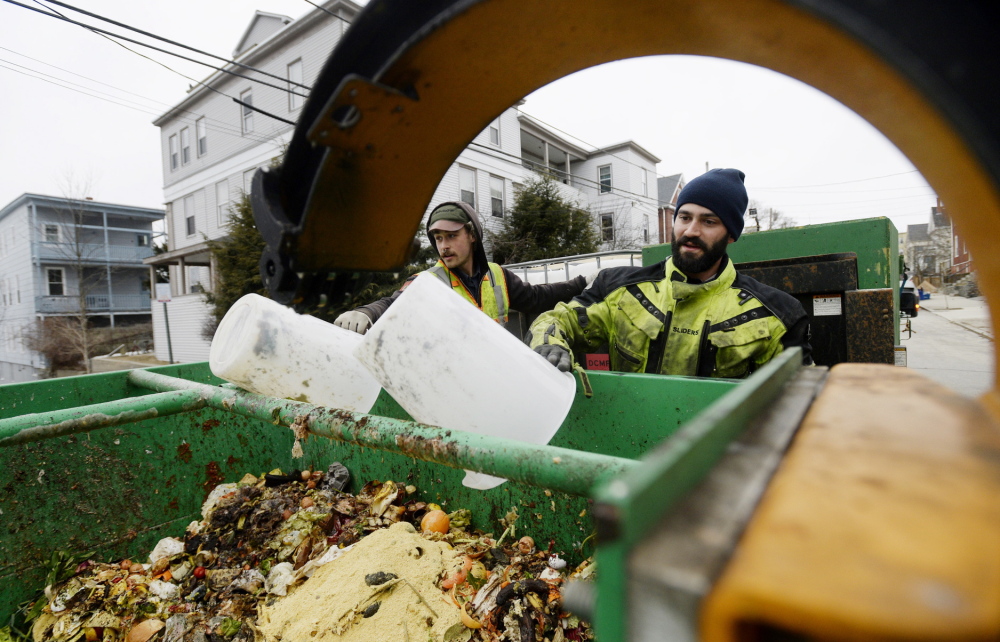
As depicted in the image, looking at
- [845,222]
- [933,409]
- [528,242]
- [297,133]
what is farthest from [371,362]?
[528,242]

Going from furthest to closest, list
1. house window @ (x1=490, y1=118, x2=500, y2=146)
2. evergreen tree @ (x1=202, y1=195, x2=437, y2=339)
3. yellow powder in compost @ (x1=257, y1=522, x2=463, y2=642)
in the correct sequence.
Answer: house window @ (x1=490, y1=118, x2=500, y2=146) < evergreen tree @ (x1=202, y1=195, x2=437, y2=339) < yellow powder in compost @ (x1=257, y1=522, x2=463, y2=642)

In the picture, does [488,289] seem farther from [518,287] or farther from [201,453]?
[201,453]

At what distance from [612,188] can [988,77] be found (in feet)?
93.8

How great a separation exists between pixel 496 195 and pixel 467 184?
200 cm

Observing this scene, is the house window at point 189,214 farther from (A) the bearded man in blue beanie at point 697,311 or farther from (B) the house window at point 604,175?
(A) the bearded man in blue beanie at point 697,311

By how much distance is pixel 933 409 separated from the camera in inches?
25.9

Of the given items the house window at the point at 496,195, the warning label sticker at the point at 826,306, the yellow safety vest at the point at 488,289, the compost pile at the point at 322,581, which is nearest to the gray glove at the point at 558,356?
the compost pile at the point at 322,581

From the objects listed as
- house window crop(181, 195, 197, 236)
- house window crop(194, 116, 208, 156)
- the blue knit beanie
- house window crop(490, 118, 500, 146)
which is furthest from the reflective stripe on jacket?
house window crop(181, 195, 197, 236)

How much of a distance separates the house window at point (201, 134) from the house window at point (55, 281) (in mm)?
15697

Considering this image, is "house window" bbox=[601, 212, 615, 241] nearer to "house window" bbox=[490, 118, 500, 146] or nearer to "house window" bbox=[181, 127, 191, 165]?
"house window" bbox=[490, 118, 500, 146]

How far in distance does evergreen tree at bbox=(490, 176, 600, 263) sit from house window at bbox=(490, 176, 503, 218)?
3.16ft

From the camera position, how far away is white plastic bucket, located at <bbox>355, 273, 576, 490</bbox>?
1550 mm

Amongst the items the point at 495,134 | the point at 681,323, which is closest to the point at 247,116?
the point at 495,134

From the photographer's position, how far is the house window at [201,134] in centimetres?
2106
